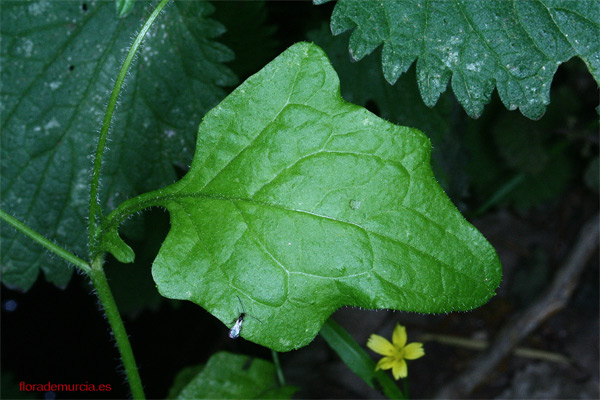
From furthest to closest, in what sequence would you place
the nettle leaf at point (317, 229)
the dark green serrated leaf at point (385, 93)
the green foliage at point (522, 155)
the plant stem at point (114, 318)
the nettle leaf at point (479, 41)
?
the green foliage at point (522, 155) < the dark green serrated leaf at point (385, 93) < the nettle leaf at point (479, 41) < the plant stem at point (114, 318) < the nettle leaf at point (317, 229)

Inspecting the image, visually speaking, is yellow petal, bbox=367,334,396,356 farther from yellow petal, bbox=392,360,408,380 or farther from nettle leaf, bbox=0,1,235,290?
nettle leaf, bbox=0,1,235,290

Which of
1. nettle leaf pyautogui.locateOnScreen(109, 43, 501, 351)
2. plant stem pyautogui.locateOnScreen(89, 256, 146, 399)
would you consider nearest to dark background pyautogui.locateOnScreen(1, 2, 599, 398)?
plant stem pyautogui.locateOnScreen(89, 256, 146, 399)

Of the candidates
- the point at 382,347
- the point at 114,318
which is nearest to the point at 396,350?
the point at 382,347

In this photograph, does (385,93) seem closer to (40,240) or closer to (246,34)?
(246,34)

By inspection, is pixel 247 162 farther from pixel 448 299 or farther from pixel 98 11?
pixel 98 11

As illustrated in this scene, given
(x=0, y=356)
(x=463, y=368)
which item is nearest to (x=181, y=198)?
(x=0, y=356)

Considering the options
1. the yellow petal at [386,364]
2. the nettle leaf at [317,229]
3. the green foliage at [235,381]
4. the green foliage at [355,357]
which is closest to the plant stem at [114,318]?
the nettle leaf at [317,229]

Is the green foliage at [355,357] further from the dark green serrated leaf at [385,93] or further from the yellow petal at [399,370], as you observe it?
the dark green serrated leaf at [385,93]
